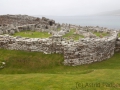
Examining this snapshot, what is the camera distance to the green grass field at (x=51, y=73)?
1223cm

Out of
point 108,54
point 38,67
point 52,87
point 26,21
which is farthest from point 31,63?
point 26,21

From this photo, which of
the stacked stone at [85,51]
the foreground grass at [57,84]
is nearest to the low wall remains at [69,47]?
the stacked stone at [85,51]

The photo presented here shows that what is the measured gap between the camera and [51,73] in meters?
18.4

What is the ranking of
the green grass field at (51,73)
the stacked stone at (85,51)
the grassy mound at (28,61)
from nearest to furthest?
the green grass field at (51,73), the grassy mound at (28,61), the stacked stone at (85,51)

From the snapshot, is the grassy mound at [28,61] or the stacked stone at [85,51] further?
the stacked stone at [85,51]

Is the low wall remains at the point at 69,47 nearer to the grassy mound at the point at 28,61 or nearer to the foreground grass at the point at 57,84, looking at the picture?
the grassy mound at the point at 28,61

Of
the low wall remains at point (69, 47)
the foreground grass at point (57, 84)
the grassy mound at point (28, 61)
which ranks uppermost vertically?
the low wall remains at point (69, 47)

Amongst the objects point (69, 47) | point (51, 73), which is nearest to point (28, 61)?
point (51, 73)

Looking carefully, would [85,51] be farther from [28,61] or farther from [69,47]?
[28,61]

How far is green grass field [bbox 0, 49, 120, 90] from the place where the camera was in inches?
482

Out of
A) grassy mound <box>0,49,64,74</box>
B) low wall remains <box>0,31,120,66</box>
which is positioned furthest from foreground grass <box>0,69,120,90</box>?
low wall remains <box>0,31,120,66</box>

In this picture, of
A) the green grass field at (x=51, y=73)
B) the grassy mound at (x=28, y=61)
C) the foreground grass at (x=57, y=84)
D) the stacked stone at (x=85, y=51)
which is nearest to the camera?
the foreground grass at (x=57, y=84)

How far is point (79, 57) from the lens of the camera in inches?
793

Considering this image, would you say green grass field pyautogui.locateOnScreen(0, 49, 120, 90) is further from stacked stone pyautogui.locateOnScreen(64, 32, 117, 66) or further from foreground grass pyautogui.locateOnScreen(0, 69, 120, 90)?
stacked stone pyautogui.locateOnScreen(64, 32, 117, 66)
